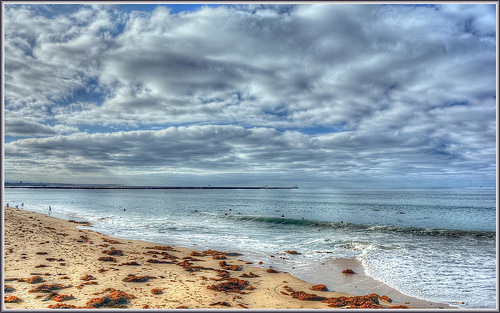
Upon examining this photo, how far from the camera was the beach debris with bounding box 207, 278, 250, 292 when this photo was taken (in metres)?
11.9

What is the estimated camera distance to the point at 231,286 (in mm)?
12336

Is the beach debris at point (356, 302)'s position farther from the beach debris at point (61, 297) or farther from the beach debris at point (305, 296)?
the beach debris at point (61, 297)

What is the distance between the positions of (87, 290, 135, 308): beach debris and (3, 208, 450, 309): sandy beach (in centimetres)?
3

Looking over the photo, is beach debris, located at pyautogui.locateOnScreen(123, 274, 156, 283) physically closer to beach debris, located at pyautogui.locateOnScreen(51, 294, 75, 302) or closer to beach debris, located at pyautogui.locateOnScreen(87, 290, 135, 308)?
beach debris, located at pyautogui.locateOnScreen(87, 290, 135, 308)

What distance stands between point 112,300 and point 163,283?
292cm

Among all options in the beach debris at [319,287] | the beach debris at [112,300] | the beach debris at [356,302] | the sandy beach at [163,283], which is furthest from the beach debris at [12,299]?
the beach debris at [319,287]

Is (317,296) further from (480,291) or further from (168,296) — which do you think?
(480,291)

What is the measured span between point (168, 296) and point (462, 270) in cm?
1627

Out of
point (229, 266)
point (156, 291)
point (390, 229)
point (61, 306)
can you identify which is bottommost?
point (390, 229)

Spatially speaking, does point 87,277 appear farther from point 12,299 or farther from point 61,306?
point 61,306

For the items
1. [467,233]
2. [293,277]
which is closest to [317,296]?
[293,277]

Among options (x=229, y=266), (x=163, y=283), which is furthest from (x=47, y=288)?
(x=229, y=266)

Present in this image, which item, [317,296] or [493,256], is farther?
[493,256]

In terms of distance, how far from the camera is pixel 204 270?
1541cm
